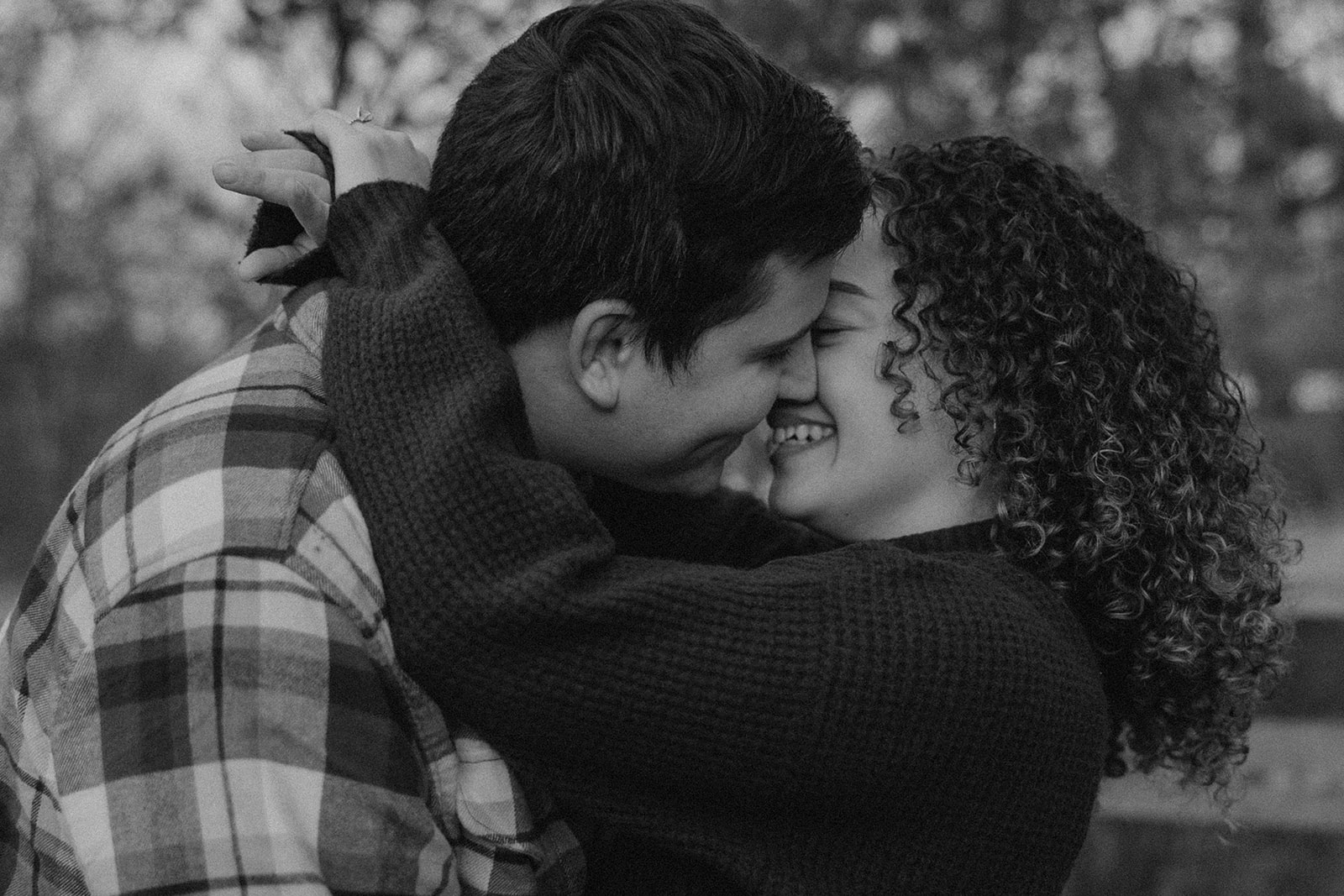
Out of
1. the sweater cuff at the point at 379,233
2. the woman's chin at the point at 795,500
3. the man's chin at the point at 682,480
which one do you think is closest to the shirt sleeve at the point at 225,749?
the sweater cuff at the point at 379,233

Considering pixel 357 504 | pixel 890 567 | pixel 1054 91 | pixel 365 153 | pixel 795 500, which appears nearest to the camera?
pixel 357 504

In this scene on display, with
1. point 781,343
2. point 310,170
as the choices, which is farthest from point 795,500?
point 310,170

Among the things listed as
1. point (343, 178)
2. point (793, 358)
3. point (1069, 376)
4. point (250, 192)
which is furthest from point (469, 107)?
point (1069, 376)

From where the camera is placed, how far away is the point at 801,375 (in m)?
2.08

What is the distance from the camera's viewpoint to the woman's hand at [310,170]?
5.91 feet

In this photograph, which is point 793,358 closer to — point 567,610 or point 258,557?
point 567,610

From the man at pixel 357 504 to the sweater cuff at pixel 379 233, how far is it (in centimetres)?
6

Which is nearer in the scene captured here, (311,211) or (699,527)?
(311,211)

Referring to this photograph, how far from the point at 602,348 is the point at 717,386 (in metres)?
0.17

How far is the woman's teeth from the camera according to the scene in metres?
2.15

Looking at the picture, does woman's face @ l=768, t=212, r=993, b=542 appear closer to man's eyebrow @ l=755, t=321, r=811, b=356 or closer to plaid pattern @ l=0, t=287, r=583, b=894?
man's eyebrow @ l=755, t=321, r=811, b=356

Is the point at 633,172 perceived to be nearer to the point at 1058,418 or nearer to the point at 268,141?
the point at 268,141

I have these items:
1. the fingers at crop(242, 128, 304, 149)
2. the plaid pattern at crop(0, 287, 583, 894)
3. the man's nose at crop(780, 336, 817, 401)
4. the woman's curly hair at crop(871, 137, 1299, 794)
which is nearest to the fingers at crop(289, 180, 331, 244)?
the fingers at crop(242, 128, 304, 149)

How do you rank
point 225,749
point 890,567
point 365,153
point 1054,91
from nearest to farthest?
point 225,749 < point 890,567 < point 365,153 < point 1054,91
